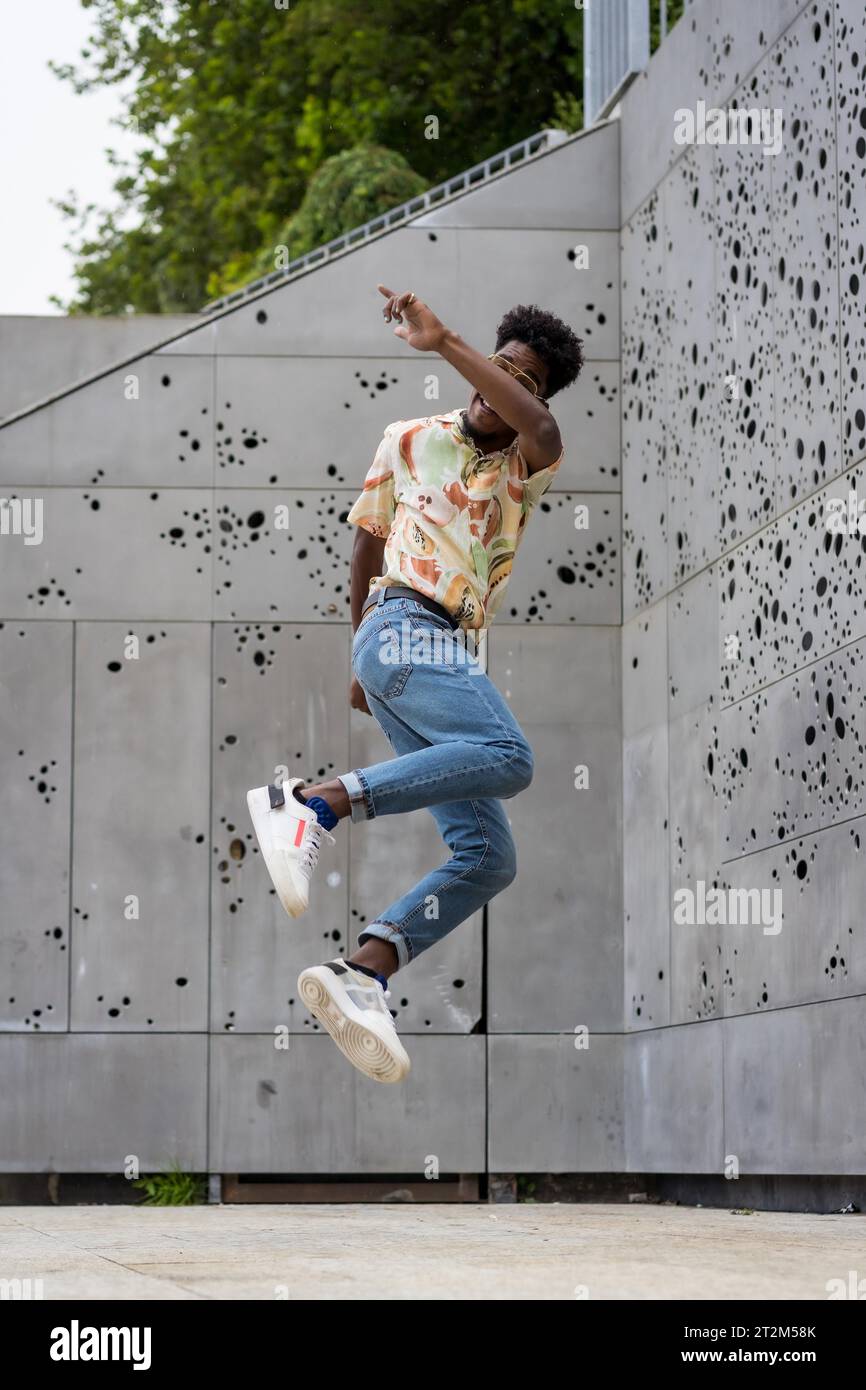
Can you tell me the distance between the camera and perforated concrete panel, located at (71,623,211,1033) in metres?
7.65

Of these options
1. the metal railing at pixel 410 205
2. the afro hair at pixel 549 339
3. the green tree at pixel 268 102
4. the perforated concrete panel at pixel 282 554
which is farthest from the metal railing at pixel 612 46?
the green tree at pixel 268 102

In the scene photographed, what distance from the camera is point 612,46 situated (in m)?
8.75

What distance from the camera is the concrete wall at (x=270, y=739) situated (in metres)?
7.62

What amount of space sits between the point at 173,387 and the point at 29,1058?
3.11 m

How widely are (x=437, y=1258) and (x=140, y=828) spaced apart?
458 centimetres

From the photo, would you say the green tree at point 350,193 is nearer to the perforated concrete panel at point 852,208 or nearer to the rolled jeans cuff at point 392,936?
the perforated concrete panel at point 852,208

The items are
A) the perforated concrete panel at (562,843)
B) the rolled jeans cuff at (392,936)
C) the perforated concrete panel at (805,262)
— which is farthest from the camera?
the perforated concrete panel at (562,843)

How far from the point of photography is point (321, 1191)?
301 inches

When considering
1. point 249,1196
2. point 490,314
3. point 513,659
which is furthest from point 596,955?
point 490,314

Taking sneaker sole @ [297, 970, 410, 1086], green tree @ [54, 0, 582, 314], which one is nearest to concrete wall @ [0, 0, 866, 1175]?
sneaker sole @ [297, 970, 410, 1086]

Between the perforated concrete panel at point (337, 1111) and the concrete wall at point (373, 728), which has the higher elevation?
the concrete wall at point (373, 728)

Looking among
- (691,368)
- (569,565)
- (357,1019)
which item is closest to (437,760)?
(357,1019)

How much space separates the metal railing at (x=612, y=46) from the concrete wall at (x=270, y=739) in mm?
422

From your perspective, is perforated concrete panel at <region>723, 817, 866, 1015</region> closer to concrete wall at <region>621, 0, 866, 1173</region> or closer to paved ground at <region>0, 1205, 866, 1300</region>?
concrete wall at <region>621, 0, 866, 1173</region>
